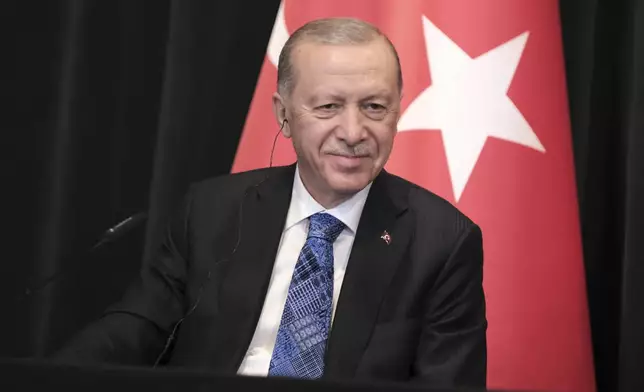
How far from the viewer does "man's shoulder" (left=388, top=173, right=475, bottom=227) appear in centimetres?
180

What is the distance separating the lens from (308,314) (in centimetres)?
173

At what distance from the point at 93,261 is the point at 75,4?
0.86 metres

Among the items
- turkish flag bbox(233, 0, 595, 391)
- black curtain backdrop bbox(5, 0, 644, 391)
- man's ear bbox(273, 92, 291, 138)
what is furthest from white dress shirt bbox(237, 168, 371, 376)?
black curtain backdrop bbox(5, 0, 644, 391)

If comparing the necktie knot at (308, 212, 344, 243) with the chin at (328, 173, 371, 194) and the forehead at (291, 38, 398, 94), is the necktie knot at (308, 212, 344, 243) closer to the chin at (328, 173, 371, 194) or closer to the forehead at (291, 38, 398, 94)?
the chin at (328, 173, 371, 194)

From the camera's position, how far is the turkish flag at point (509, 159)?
84.7 inches

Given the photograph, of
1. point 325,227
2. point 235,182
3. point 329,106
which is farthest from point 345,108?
point 235,182

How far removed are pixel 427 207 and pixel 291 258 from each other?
31 cm

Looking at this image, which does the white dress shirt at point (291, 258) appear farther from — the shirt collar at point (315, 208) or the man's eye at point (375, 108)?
the man's eye at point (375, 108)

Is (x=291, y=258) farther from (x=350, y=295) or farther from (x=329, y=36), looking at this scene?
(x=329, y=36)

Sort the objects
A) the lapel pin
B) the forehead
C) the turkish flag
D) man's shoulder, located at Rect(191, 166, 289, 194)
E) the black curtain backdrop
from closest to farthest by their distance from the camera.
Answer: the forehead, the lapel pin, man's shoulder, located at Rect(191, 166, 289, 194), the turkish flag, the black curtain backdrop

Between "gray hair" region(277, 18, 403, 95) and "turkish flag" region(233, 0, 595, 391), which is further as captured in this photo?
"turkish flag" region(233, 0, 595, 391)

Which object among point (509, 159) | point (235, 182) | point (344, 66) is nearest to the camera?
point (344, 66)

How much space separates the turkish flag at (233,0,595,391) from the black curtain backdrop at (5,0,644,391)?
41 centimetres

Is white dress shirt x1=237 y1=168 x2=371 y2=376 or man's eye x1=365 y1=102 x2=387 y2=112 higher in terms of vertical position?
man's eye x1=365 y1=102 x2=387 y2=112
